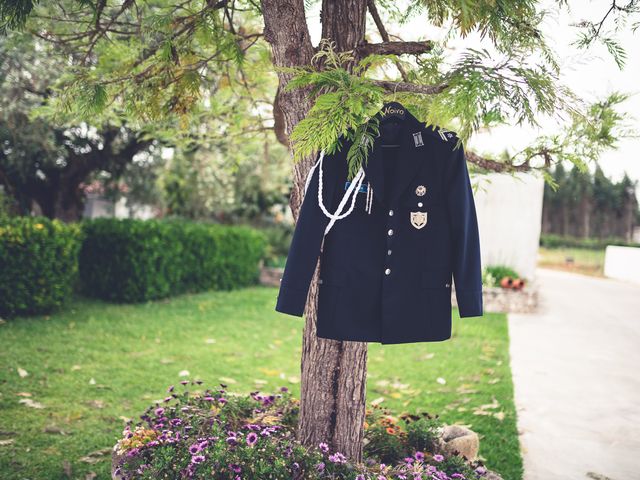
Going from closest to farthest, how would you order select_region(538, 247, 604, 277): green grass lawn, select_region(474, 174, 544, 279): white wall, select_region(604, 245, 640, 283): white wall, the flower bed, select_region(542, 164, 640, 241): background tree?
the flower bed
select_region(474, 174, 544, 279): white wall
select_region(604, 245, 640, 283): white wall
select_region(538, 247, 604, 277): green grass lawn
select_region(542, 164, 640, 241): background tree

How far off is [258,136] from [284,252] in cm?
889

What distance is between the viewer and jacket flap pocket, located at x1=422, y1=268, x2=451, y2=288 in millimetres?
2428

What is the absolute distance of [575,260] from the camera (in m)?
22.8

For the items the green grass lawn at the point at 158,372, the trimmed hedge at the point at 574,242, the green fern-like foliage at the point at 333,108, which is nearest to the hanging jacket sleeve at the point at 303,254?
the green fern-like foliage at the point at 333,108

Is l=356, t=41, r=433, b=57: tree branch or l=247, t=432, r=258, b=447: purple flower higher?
l=356, t=41, r=433, b=57: tree branch

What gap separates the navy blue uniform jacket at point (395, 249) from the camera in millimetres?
2369

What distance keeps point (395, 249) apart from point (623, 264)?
17106mm

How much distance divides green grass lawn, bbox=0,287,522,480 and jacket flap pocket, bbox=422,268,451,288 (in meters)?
1.52

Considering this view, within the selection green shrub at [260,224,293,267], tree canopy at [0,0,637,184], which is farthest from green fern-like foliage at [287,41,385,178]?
green shrub at [260,224,293,267]

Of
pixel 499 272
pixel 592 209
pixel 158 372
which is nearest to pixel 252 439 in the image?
pixel 158 372

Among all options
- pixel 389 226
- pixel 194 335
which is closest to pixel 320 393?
pixel 389 226

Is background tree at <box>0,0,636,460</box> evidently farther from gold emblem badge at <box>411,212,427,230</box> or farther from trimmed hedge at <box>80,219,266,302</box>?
trimmed hedge at <box>80,219,266,302</box>

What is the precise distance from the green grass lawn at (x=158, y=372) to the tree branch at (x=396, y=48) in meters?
2.52

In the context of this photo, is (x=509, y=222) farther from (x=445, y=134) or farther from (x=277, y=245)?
(x=445, y=134)
